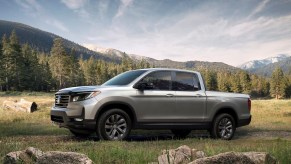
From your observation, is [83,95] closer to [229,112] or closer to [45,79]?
[229,112]

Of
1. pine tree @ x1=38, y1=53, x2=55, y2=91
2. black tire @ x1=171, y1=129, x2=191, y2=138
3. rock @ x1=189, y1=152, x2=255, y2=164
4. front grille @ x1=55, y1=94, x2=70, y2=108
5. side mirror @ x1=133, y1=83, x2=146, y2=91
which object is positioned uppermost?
pine tree @ x1=38, y1=53, x2=55, y2=91

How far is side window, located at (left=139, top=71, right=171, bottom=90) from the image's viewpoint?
1189 centimetres

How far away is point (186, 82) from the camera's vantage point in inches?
503

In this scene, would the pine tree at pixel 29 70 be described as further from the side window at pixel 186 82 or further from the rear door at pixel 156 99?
the rear door at pixel 156 99

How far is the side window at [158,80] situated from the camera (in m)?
11.9

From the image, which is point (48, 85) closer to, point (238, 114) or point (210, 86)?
point (210, 86)

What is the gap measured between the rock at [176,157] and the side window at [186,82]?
6738 mm

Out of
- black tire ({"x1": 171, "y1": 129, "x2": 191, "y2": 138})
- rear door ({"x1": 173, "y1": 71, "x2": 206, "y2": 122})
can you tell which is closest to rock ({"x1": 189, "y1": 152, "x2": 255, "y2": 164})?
rear door ({"x1": 173, "y1": 71, "x2": 206, "y2": 122})

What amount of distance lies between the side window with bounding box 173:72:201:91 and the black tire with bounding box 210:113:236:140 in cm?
130

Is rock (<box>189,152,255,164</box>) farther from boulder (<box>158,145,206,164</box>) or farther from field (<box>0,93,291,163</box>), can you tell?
field (<box>0,93,291,163</box>)

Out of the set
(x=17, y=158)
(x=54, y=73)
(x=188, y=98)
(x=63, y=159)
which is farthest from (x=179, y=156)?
(x=54, y=73)

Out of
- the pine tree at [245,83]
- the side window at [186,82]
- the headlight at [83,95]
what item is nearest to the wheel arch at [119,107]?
the headlight at [83,95]

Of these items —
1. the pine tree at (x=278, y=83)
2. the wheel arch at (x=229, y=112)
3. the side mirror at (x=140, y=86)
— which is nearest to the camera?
the side mirror at (x=140, y=86)

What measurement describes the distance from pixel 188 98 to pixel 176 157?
7.18 m
